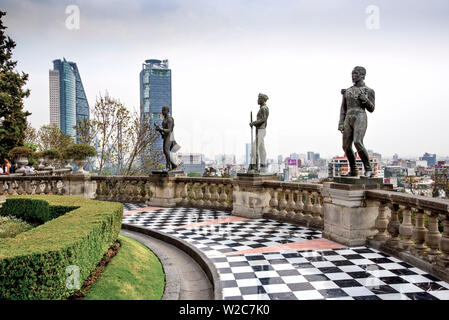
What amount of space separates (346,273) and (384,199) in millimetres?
1761

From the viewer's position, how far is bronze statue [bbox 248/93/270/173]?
9.82 meters

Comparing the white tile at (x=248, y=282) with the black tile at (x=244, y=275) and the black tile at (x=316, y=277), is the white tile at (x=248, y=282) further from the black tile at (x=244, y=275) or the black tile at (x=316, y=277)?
the black tile at (x=316, y=277)

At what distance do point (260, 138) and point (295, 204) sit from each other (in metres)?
2.48

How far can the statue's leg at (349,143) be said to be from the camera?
645cm

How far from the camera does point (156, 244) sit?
6895mm

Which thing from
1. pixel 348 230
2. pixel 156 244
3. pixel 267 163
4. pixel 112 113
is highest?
pixel 112 113

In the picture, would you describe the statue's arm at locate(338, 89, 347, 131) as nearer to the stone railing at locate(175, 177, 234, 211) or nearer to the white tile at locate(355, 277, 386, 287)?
the white tile at locate(355, 277, 386, 287)

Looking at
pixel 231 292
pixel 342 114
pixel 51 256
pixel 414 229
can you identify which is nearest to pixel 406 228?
pixel 414 229

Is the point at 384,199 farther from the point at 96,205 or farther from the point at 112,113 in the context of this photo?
the point at 112,113

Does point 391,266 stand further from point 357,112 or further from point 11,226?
point 11,226

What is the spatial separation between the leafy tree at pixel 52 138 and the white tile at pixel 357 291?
1171 inches

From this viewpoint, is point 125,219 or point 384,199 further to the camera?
point 125,219

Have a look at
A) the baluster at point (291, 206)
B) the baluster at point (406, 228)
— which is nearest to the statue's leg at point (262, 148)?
the baluster at point (291, 206)
